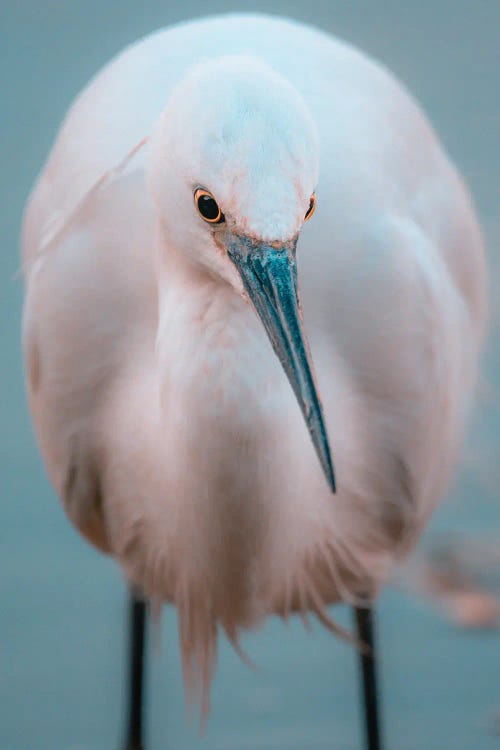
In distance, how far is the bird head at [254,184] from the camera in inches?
55.5

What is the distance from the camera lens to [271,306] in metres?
1.46

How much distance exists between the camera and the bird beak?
4.73 ft


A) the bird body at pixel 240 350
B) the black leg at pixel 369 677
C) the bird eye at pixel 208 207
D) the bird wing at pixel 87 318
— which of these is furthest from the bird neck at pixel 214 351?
the black leg at pixel 369 677

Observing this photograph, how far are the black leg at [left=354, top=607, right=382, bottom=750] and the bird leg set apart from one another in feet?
1.21

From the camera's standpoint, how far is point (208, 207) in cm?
149

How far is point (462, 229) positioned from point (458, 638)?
2.33 feet

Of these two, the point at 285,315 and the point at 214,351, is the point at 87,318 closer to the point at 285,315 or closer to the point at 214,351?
the point at 214,351

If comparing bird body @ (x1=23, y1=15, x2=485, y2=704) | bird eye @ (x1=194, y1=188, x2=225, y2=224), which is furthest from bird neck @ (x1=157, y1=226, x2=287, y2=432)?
bird eye @ (x1=194, y1=188, x2=225, y2=224)

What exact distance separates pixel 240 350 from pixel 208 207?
186mm

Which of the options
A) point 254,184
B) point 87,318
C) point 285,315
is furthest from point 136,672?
point 254,184

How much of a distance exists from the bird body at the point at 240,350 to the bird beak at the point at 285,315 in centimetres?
10

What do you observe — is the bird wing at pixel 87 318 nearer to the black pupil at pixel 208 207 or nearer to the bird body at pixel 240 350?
the bird body at pixel 240 350

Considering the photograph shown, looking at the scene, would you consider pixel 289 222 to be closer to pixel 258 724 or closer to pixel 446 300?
pixel 446 300

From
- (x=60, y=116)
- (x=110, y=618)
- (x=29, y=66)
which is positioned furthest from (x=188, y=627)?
(x=29, y=66)
